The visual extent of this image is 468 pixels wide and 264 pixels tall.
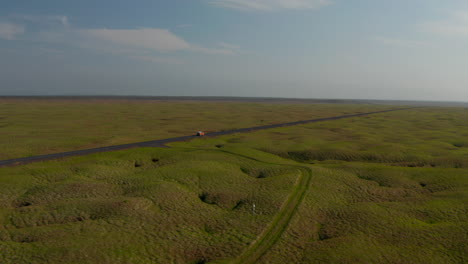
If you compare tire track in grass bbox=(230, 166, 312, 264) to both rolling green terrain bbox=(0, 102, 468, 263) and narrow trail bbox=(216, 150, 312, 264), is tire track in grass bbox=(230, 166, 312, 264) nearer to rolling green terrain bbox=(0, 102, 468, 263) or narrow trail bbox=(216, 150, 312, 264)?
narrow trail bbox=(216, 150, 312, 264)

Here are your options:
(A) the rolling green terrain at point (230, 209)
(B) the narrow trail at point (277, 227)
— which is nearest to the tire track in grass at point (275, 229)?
(B) the narrow trail at point (277, 227)

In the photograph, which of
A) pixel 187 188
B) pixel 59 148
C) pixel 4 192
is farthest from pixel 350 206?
pixel 59 148

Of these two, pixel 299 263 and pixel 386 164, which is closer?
pixel 299 263

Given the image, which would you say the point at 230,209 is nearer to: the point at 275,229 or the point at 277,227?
the point at 277,227

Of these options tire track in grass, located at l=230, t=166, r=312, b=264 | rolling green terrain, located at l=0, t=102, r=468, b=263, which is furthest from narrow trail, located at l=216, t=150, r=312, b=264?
rolling green terrain, located at l=0, t=102, r=468, b=263

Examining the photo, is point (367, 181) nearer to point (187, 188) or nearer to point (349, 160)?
point (349, 160)

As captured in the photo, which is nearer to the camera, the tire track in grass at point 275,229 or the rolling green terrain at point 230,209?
the tire track in grass at point 275,229

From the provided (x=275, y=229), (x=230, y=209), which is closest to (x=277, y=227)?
(x=275, y=229)

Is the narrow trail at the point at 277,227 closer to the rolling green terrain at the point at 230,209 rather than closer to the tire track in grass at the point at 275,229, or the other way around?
the tire track in grass at the point at 275,229

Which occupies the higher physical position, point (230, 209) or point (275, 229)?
point (275, 229)
